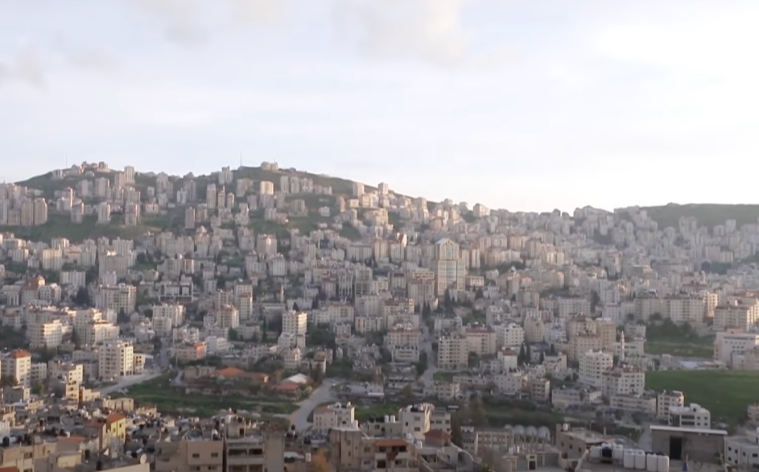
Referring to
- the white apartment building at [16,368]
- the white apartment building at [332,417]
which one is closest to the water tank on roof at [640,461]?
the white apartment building at [332,417]

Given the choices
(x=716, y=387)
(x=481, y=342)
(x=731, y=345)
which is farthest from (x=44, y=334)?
(x=731, y=345)

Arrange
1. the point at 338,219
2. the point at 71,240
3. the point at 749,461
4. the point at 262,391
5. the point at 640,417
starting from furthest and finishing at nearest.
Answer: the point at 338,219, the point at 71,240, the point at 262,391, the point at 640,417, the point at 749,461

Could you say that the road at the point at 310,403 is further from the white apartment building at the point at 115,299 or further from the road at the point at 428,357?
the white apartment building at the point at 115,299

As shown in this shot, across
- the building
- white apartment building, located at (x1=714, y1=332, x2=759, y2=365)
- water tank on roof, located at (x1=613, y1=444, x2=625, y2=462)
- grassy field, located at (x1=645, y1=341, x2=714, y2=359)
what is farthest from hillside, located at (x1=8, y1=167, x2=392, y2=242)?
water tank on roof, located at (x1=613, y1=444, x2=625, y2=462)

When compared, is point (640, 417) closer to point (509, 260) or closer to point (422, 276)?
point (422, 276)

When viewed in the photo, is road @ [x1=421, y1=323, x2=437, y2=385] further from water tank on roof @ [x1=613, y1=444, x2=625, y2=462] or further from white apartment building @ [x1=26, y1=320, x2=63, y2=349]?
water tank on roof @ [x1=613, y1=444, x2=625, y2=462]

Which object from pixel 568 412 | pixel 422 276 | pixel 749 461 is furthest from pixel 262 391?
pixel 422 276
